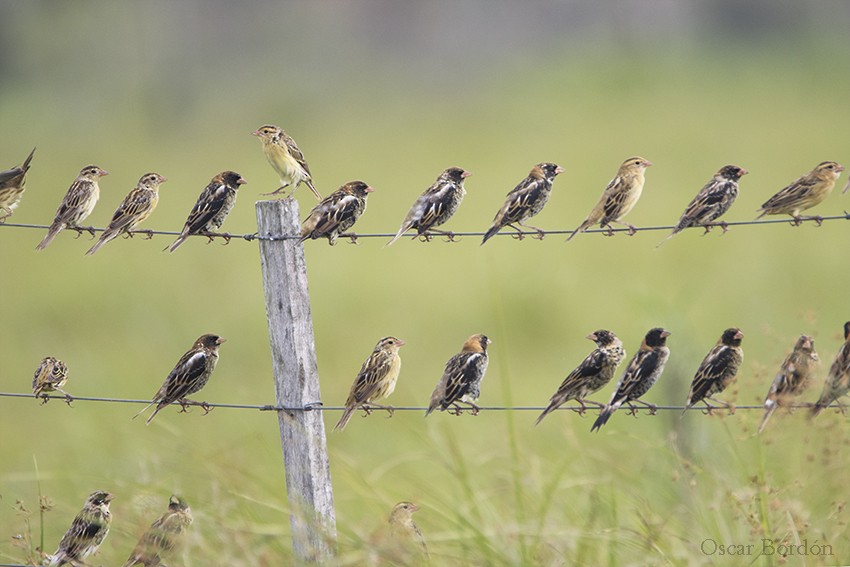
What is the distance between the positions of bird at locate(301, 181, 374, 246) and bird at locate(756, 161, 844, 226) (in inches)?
115

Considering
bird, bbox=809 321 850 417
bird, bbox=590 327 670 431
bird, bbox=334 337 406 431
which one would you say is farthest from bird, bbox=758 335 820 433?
bird, bbox=334 337 406 431

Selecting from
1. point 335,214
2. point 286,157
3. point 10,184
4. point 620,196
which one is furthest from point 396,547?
point 10,184

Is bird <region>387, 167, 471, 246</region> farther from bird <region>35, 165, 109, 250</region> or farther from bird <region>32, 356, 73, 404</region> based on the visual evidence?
bird <region>32, 356, 73, 404</region>

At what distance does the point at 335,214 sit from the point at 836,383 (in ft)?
10.5

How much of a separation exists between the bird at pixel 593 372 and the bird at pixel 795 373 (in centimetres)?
96

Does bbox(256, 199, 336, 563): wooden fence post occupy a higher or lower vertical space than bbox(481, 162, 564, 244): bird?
lower

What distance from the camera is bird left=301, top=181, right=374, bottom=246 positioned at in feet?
27.9

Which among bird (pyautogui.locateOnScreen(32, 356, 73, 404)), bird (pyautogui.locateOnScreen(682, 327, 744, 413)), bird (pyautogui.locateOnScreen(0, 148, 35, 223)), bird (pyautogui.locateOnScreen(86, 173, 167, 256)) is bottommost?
bird (pyautogui.locateOnScreen(682, 327, 744, 413))

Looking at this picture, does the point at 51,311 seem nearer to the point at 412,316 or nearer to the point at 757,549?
the point at 412,316

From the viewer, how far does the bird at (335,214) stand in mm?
8492

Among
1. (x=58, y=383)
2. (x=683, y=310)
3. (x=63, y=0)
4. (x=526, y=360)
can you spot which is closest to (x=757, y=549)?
(x=683, y=310)

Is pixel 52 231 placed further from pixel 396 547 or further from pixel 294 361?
pixel 396 547

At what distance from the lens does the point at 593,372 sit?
26.9 feet

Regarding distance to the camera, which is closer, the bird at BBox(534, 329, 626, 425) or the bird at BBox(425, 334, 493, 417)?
the bird at BBox(534, 329, 626, 425)
